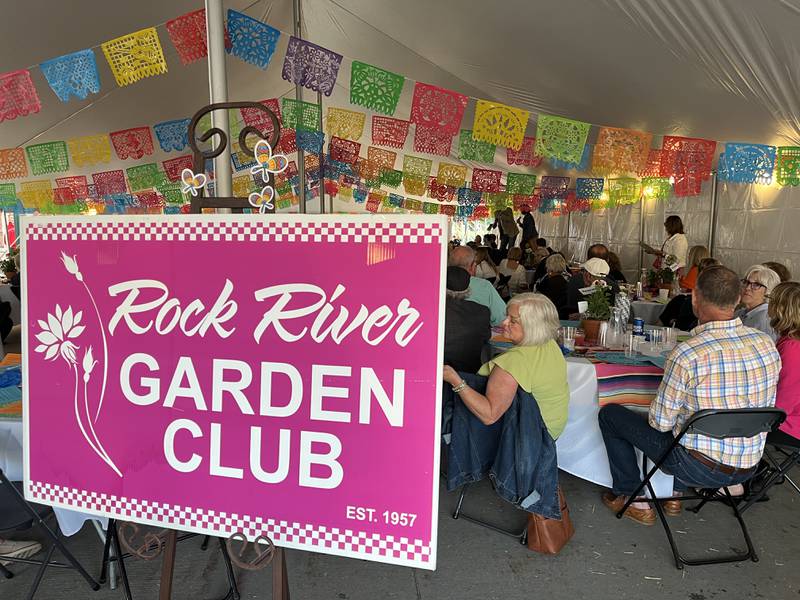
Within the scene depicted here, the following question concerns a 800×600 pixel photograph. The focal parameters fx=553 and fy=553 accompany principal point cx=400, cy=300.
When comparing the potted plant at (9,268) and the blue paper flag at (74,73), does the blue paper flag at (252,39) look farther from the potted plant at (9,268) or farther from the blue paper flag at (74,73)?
the potted plant at (9,268)

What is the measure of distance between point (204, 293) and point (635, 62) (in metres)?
3.88

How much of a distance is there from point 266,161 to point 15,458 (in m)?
1.53

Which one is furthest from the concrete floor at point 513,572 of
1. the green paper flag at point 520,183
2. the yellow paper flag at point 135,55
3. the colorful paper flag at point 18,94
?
the green paper flag at point 520,183

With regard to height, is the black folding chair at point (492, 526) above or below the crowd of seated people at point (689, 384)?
below

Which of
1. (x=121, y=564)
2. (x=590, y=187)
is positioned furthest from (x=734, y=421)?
(x=590, y=187)

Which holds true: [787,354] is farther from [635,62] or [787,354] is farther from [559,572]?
[635,62]

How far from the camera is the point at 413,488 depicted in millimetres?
1162

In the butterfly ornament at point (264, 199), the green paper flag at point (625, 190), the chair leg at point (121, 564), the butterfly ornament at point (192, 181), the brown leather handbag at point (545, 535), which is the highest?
the green paper flag at point (625, 190)

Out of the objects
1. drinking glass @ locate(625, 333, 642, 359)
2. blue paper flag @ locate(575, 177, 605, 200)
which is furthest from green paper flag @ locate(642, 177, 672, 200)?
drinking glass @ locate(625, 333, 642, 359)

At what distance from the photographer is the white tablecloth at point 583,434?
8.84ft

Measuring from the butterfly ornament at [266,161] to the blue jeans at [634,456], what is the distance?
1.83 meters

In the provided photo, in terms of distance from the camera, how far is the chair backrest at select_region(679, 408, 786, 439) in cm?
195

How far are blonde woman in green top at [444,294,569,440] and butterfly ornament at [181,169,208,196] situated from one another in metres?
1.10

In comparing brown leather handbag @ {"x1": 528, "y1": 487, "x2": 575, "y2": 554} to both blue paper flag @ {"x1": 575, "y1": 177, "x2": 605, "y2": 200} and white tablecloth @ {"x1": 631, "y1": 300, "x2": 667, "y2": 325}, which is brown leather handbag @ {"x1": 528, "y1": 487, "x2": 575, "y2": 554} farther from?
blue paper flag @ {"x1": 575, "y1": 177, "x2": 605, "y2": 200}
